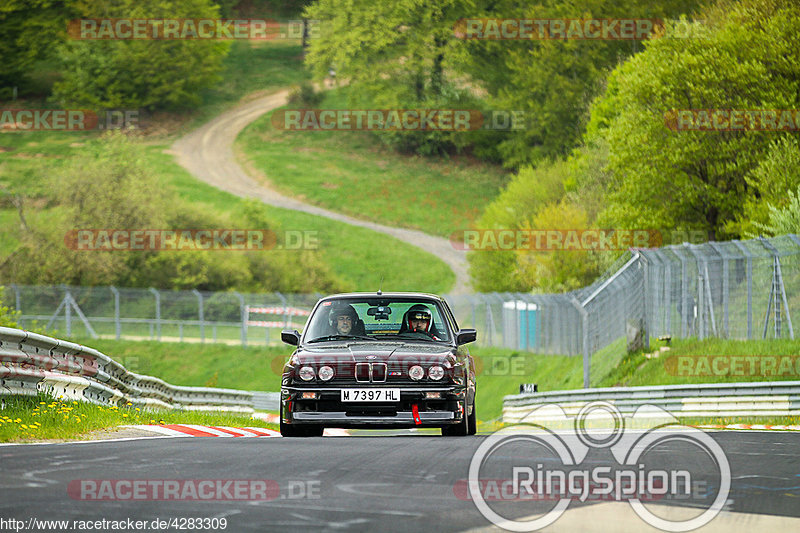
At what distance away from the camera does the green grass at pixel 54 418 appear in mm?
12523

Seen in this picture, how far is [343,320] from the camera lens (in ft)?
47.1

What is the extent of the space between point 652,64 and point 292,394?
3480 cm

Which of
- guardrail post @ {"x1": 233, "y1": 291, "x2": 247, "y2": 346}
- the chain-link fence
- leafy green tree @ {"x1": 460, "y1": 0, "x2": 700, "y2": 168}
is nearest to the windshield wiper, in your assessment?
the chain-link fence

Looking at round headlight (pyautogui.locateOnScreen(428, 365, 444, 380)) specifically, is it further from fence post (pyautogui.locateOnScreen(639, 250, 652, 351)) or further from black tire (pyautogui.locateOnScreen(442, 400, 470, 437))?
fence post (pyautogui.locateOnScreen(639, 250, 652, 351))

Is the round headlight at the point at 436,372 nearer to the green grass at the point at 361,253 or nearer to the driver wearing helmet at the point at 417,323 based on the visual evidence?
the driver wearing helmet at the point at 417,323

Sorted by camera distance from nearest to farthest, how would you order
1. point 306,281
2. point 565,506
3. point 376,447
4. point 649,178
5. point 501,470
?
point 565,506
point 501,470
point 376,447
point 649,178
point 306,281

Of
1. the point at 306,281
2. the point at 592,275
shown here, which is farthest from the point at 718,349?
the point at 306,281

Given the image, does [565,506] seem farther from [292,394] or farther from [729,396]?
[729,396]

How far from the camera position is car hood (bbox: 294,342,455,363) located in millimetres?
13172

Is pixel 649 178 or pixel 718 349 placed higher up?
pixel 649 178

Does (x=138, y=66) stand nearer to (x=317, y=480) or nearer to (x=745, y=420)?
(x=745, y=420)

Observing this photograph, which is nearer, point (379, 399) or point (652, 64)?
point (379, 399)

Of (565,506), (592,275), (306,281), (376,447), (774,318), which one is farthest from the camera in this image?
(306,281)

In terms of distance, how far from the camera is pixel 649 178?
44531mm
